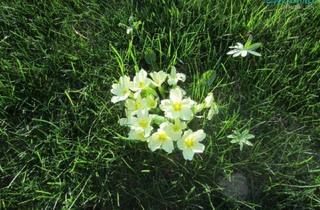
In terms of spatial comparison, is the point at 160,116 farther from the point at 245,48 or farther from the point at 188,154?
the point at 245,48

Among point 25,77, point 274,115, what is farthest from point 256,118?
point 25,77

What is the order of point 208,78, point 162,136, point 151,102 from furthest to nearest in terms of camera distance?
point 208,78, point 151,102, point 162,136


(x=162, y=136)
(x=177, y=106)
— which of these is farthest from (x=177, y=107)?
(x=162, y=136)

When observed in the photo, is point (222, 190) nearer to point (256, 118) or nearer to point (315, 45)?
point (256, 118)

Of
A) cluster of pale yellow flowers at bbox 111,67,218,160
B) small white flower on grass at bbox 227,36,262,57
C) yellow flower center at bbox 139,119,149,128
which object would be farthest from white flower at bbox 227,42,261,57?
yellow flower center at bbox 139,119,149,128

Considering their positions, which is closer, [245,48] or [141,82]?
[141,82]

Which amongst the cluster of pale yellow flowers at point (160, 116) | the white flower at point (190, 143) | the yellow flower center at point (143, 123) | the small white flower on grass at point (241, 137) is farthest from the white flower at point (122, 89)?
the small white flower on grass at point (241, 137)

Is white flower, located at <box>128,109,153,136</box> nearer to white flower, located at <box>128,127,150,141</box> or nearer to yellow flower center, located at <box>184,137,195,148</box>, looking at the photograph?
white flower, located at <box>128,127,150,141</box>
